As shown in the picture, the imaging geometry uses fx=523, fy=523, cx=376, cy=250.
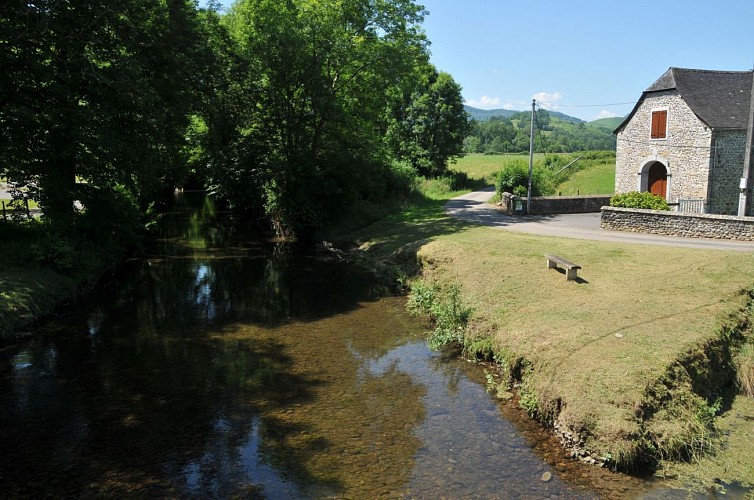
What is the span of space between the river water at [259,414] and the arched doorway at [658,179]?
75.3 ft

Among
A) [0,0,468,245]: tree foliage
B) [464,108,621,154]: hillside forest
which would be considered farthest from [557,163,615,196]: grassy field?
[464,108,621,154]: hillside forest

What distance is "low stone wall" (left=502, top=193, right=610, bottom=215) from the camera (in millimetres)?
29678

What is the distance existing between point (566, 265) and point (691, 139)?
68.8ft

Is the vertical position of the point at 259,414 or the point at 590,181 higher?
the point at 590,181

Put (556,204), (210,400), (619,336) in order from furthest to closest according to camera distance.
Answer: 1. (556,204)
2. (619,336)
3. (210,400)

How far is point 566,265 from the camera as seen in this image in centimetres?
1360

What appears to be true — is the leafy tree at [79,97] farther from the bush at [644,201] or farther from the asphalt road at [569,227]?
the bush at [644,201]

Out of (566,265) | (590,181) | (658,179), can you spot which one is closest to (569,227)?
(566,265)

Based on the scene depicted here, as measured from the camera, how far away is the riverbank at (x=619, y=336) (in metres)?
7.79

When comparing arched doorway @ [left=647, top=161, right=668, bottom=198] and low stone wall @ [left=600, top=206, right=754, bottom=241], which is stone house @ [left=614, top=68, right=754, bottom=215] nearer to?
arched doorway @ [left=647, top=161, right=668, bottom=198]

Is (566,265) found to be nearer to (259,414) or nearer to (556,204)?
(259,414)

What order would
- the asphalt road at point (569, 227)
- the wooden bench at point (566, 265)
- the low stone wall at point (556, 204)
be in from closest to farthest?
the wooden bench at point (566, 265)
the asphalt road at point (569, 227)
the low stone wall at point (556, 204)

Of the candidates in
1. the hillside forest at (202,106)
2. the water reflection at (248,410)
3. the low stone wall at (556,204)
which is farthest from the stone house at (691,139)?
the water reflection at (248,410)

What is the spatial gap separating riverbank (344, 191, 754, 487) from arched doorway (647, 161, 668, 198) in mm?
16712
